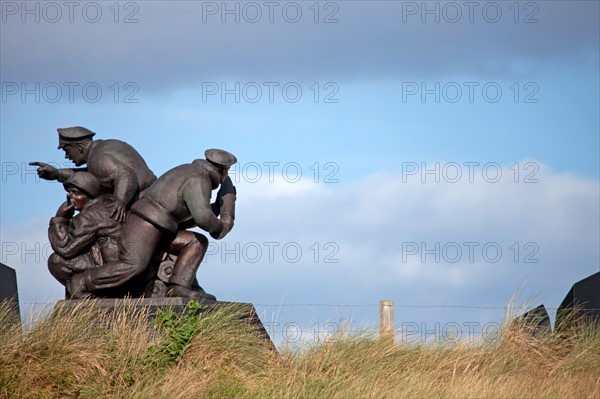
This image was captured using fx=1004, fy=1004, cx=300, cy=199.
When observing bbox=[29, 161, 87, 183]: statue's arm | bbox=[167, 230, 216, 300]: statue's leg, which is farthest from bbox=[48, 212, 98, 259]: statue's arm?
bbox=[167, 230, 216, 300]: statue's leg

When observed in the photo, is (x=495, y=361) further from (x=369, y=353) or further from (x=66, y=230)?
(x=66, y=230)

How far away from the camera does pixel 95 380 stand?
8.31 meters

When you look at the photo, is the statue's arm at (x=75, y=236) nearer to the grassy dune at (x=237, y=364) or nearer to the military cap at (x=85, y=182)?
the military cap at (x=85, y=182)

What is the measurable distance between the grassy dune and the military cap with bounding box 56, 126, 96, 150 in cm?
200

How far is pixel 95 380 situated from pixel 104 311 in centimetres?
125

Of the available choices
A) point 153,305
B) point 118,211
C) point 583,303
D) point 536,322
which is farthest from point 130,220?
point 583,303

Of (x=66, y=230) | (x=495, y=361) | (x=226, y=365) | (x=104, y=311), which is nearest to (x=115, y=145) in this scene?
(x=66, y=230)

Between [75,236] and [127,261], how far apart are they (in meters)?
0.66

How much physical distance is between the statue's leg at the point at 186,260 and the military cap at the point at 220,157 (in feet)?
2.58

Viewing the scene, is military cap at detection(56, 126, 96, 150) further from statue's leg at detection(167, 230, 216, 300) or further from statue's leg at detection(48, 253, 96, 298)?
statue's leg at detection(167, 230, 216, 300)

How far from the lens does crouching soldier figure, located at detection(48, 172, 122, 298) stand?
33.2 ft

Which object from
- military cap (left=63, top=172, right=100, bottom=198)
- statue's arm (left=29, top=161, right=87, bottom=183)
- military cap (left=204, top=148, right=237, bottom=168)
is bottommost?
military cap (left=63, top=172, right=100, bottom=198)

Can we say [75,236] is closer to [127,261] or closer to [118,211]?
[118,211]

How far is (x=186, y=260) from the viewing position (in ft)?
33.3
